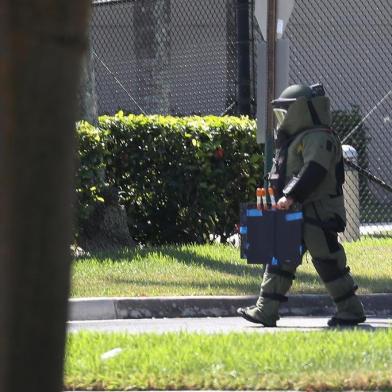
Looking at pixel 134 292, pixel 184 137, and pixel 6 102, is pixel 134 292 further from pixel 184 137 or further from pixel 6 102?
pixel 6 102

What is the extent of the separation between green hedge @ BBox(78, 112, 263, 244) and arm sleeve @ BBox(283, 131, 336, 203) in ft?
14.8

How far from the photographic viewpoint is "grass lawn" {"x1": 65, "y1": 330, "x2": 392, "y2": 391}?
18.6ft

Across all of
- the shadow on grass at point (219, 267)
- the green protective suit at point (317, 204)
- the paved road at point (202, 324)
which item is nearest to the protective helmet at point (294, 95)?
the green protective suit at point (317, 204)

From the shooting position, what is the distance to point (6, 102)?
2.27m

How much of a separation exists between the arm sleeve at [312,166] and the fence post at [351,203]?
5382mm

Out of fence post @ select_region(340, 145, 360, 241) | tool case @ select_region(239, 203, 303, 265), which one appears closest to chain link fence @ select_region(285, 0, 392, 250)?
fence post @ select_region(340, 145, 360, 241)

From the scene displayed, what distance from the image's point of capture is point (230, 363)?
Answer: 5.94 meters

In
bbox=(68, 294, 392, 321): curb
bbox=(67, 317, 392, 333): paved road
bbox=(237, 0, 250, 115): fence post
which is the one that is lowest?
bbox=(67, 317, 392, 333): paved road

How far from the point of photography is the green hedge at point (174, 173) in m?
12.4

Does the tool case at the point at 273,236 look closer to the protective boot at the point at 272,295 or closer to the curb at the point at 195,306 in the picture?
the protective boot at the point at 272,295

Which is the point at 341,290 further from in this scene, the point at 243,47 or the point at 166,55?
the point at 166,55

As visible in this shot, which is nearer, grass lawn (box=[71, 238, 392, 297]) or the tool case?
the tool case

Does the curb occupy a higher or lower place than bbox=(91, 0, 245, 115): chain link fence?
lower

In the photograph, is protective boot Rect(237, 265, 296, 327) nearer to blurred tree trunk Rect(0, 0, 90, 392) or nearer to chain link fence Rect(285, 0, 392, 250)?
blurred tree trunk Rect(0, 0, 90, 392)
